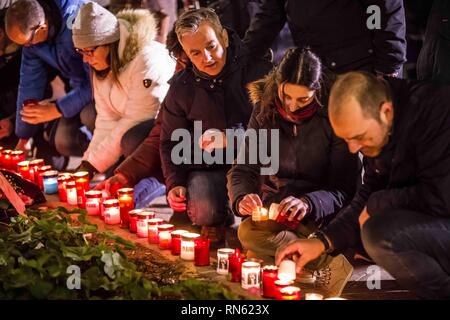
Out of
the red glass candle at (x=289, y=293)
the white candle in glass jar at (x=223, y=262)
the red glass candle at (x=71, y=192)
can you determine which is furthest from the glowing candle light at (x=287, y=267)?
the red glass candle at (x=71, y=192)

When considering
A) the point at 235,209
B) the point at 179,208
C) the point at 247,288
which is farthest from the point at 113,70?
the point at 247,288

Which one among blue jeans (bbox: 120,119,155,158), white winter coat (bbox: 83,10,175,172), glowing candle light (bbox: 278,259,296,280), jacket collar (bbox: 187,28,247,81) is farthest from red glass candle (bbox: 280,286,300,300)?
white winter coat (bbox: 83,10,175,172)

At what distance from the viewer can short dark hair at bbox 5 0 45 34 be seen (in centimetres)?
612

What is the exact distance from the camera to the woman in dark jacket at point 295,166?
14.2ft

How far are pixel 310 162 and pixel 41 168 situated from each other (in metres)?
2.19

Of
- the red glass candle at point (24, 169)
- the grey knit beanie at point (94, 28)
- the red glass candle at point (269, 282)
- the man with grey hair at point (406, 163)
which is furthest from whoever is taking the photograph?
the red glass candle at point (24, 169)

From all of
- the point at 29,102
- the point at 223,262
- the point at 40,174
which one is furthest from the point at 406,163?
the point at 29,102

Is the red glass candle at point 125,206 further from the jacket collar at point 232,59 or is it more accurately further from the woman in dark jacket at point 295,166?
the jacket collar at point 232,59

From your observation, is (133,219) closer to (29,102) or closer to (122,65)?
(122,65)

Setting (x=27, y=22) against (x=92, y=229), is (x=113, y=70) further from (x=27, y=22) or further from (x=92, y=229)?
(x=92, y=229)

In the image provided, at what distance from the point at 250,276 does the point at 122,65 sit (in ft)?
7.70

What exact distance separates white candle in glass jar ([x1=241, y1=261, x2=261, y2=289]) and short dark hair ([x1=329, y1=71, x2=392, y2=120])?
0.82m

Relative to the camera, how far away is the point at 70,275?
361cm

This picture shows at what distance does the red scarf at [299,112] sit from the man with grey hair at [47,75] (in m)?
2.34
